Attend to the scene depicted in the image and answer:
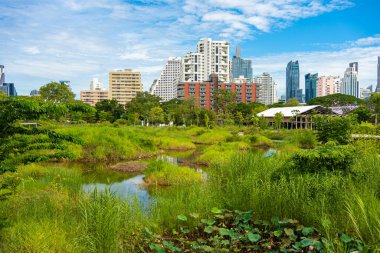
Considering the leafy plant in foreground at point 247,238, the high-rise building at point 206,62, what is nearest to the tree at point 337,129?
the leafy plant in foreground at point 247,238

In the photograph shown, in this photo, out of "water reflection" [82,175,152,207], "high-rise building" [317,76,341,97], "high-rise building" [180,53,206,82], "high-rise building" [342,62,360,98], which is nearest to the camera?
"water reflection" [82,175,152,207]

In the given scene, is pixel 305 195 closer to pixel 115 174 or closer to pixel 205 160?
pixel 115 174

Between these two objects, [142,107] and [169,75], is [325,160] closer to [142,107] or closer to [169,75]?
[142,107]

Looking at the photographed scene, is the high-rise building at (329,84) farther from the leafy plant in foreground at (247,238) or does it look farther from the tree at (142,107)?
the leafy plant in foreground at (247,238)

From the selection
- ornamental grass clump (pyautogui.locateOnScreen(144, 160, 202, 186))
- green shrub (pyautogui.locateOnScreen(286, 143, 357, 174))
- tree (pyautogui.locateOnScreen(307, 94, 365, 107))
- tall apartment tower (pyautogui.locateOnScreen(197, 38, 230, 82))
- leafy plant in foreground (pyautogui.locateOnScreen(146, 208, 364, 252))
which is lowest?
ornamental grass clump (pyautogui.locateOnScreen(144, 160, 202, 186))

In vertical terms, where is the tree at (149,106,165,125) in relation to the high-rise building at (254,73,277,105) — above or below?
below

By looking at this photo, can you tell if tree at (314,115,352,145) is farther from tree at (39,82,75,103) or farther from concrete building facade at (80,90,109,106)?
concrete building facade at (80,90,109,106)

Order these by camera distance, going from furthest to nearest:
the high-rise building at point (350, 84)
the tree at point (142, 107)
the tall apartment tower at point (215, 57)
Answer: the high-rise building at point (350, 84) → the tall apartment tower at point (215, 57) → the tree at point (142, 107)

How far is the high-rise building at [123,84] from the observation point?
396 ft

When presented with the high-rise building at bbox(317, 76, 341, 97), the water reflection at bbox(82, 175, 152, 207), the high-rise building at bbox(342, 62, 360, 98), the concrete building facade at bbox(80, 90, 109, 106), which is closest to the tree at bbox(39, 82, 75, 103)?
the water reflection at bbox(82, 175, 152, 207)

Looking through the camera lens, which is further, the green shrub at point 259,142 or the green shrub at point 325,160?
Answer: the green shrub at point 259,142

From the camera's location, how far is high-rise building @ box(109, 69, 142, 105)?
120625 millimetres

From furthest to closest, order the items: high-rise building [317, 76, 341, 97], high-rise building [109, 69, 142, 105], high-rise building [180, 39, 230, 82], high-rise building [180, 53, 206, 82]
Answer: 1. high-rise building [317, 76, 341, 97]
2. high-rise building [109, 69, 142, 105]
3. high-rise building [180, 39, 230, 82]
4. high-rise building [180, 53, 206, 82]

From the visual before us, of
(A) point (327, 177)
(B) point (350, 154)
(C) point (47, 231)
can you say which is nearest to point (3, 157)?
(C) point (47, 231)
